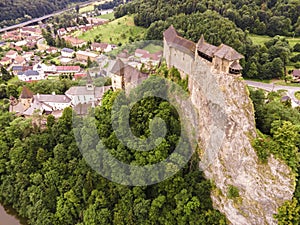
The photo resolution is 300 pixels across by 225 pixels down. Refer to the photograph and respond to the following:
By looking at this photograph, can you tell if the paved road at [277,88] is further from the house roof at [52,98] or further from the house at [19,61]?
the house at [19,61]

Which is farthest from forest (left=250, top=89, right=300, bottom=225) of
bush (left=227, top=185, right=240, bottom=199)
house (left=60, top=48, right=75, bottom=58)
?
house (left=60, top=48, right=75, bottom=58)

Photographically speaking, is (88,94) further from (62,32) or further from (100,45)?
(62,32)

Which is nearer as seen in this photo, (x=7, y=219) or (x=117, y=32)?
(x=7, y=219)

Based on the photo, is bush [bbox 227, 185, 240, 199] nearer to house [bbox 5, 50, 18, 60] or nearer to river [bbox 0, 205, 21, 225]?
river [bbox 0, 205, 21, 225]

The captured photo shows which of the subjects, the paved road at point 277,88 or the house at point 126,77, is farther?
the paved road at point 277,88

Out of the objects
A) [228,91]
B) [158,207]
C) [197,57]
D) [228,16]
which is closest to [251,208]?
[158,207]

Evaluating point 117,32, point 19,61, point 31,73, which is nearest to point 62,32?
point 117,32

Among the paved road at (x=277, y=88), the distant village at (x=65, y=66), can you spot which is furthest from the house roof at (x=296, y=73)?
the distant village at (x=65, y=66)

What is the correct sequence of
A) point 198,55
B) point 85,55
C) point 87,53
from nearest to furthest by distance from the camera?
point 198,55 < point 85,55 < point 87,53
